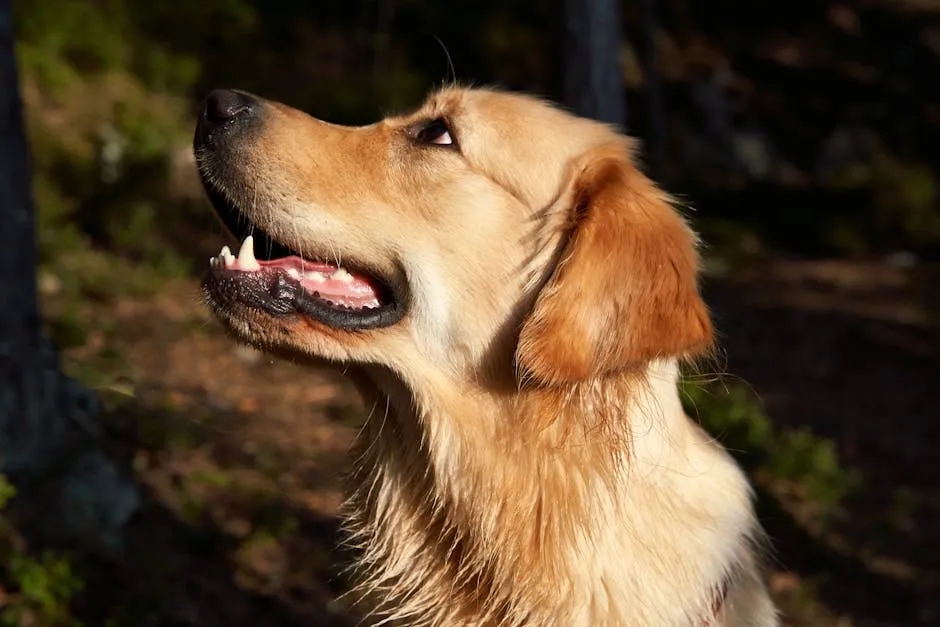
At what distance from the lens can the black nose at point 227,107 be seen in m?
3.42

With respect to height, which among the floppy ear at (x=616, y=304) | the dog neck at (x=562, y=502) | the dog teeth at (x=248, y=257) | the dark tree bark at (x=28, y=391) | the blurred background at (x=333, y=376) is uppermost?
the floppy ear at (x=616, y=304)

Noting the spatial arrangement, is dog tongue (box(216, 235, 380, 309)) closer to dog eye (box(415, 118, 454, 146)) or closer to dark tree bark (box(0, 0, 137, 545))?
dog eye (box(415, 118, 454, 146))

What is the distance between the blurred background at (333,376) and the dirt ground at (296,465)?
2cm

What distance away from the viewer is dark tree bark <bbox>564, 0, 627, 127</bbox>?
21.5 feet

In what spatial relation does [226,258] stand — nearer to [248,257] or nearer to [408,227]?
[248,257]

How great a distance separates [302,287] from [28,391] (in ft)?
8.11

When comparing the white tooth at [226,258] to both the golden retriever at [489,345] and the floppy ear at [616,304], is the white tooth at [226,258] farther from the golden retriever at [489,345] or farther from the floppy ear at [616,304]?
the floppy ear at [616,304]

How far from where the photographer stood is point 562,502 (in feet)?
10.6

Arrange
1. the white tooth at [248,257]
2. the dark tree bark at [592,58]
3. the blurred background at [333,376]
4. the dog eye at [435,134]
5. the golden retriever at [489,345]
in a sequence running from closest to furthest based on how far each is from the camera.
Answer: the golden retriever at [489,345] → the white tooth at [248,257] → the dog eye at [435,134] → the blurred background at [333,376] → the dark tree bark at [592,58]

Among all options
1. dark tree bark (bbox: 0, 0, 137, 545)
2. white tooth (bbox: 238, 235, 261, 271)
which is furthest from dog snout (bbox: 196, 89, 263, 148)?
dark tree bark (bbox: 0, 0, 137, 545)

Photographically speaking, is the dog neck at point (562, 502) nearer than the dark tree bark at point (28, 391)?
Yes

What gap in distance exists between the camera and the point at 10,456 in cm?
519

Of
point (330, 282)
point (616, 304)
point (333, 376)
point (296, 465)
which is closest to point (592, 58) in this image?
point (296, 465)

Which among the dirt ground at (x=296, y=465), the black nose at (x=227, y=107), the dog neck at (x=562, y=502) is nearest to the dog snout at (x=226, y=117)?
the black nose at (x=227, y=107)
